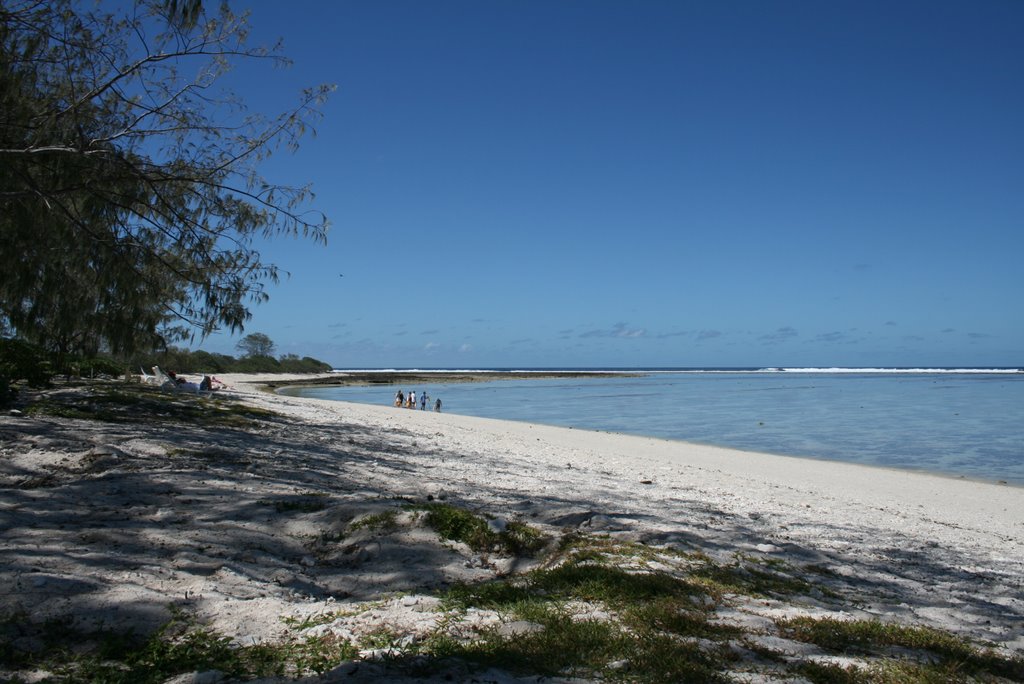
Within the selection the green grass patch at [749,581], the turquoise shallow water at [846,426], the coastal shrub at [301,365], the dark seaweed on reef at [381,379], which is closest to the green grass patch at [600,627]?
the green grass patch at [749,581]

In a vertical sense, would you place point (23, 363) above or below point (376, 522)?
above

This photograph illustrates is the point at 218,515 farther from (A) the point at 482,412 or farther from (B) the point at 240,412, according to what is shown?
(A) the point at 482,412

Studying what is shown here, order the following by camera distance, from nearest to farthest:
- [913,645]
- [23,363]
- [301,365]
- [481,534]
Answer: [913,645] → [481,534] → [23,363] → [301,365]

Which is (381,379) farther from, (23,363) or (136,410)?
(136,410)

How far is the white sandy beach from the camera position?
423 cm

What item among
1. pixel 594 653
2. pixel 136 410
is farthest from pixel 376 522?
pixel 136 410

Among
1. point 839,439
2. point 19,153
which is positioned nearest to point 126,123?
point 19,153

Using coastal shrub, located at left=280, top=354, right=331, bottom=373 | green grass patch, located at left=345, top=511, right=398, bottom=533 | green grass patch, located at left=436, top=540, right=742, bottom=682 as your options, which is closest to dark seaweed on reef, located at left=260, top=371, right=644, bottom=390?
coastal shrub, located at left=280, top=354, right=331, bottom=373

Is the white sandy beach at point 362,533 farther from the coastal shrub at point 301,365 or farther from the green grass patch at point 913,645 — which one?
the coastal shrub at point 301,365

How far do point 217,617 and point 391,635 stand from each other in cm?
103

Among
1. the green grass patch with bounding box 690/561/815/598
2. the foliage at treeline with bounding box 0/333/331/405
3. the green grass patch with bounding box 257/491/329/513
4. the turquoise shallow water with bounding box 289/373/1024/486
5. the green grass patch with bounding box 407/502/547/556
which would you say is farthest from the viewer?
the turquoise shallow water with bounding box 289/373/1024/486

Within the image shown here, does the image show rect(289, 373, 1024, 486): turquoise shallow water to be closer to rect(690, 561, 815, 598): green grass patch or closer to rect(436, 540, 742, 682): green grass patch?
rect(690, 561, 815, 598): green grass patch

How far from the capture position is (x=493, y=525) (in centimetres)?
613

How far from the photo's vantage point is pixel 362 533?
5.75 m
